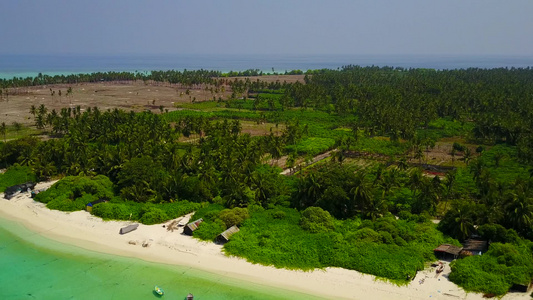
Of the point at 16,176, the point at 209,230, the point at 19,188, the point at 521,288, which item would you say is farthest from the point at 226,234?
the point at 16,176

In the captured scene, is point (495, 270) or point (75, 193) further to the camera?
point (75, 193)

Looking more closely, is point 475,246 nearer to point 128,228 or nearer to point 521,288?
point 521,288

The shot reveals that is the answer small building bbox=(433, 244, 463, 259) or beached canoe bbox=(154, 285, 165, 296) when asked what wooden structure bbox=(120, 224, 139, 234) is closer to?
beached canoe bbox=(154, 285, 165, 296)

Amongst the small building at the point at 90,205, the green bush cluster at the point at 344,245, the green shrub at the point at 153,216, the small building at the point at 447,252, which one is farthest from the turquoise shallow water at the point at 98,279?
the small building at the point at 447,252

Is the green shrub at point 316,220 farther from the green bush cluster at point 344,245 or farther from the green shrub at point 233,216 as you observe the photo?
the green shrub at point 233,216

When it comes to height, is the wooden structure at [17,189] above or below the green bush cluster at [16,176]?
below
